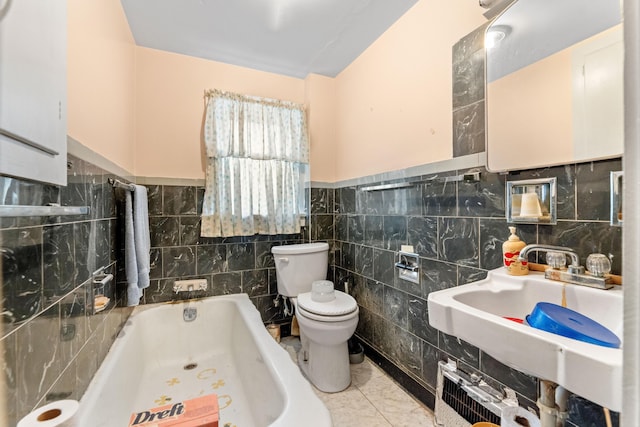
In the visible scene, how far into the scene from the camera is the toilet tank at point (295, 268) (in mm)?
2209

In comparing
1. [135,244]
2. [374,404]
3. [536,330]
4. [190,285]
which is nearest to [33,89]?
[135,244]

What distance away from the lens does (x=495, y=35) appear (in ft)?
4.15

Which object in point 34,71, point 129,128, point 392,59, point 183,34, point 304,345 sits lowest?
point 304,345

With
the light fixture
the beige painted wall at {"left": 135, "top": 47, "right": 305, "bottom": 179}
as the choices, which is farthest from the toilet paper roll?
the light fixture

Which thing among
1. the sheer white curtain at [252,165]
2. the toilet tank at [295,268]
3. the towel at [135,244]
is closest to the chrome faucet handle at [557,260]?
the toilet tank at [295,268]

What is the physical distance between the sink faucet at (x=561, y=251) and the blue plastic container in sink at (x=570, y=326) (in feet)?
0.74

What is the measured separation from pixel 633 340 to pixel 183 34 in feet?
8.21

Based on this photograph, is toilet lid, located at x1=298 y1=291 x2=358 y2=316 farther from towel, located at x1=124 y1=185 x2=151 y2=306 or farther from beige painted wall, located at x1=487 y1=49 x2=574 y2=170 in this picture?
beige painted wall, located at x1=487 y1=49 x2=574 y2=170

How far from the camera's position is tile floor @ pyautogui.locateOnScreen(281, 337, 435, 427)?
5.00ft

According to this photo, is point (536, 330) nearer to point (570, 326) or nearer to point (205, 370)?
point (570, 326)

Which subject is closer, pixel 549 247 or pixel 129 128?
pixel 549 247

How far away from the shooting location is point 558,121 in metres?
1.08

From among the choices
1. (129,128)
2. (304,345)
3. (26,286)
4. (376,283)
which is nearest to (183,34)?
(129,128)

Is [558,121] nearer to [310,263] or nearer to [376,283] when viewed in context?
[376,283]
